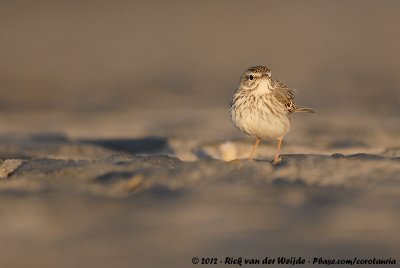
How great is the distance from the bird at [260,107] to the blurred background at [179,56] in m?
3.95

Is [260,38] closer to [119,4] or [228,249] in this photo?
[119,4]

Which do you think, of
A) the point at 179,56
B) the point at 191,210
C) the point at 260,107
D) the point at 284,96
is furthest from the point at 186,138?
the point at 179,56

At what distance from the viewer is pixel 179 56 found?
25281 mm

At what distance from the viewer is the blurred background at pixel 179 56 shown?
17875 millimetres

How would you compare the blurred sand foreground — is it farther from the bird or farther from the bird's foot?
the bird

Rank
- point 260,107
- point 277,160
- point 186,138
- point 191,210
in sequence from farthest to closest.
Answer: point 186,138
point 260,107
point 277,160
point 191,210

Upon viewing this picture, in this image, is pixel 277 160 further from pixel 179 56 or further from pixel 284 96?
pixel 179 56

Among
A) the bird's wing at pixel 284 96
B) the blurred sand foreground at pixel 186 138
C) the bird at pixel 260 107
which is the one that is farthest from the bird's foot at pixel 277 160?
the bird's wing at pixel 284 96

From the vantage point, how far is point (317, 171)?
8.59m

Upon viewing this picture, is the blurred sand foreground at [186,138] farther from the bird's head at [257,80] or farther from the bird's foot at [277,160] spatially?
the bird's head at [257,80]

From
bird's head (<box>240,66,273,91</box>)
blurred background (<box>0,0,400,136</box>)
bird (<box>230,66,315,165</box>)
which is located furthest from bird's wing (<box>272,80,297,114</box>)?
blurred background (<box>0,0,400,136</box>)

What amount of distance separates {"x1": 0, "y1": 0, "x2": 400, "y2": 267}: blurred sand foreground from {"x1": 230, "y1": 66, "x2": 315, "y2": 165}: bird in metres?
0.76

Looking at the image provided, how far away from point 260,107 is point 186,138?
318cm

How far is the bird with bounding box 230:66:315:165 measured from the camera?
10.1 meters
